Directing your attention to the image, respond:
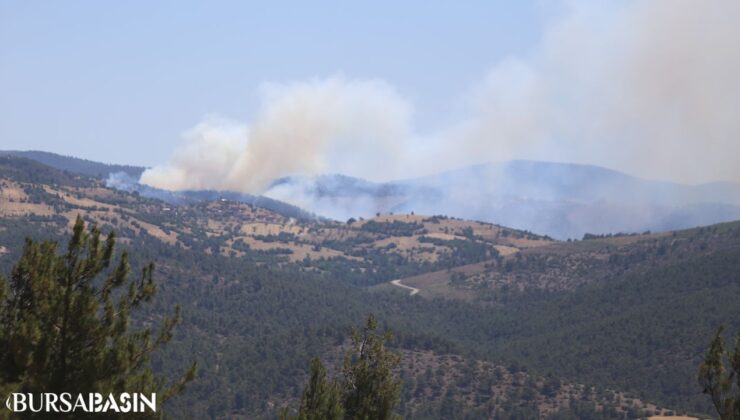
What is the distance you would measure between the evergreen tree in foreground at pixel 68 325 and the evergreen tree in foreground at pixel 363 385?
12.3 metres

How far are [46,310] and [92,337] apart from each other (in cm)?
218

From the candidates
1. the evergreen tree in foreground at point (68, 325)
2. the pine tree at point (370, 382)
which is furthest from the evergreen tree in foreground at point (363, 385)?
the evergreen tree in foreground at point (68, 325)

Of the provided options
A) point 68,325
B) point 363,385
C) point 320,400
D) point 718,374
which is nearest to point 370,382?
point 363,385

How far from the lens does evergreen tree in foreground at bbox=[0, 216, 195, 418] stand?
4025 cm

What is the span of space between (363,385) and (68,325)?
18.7m

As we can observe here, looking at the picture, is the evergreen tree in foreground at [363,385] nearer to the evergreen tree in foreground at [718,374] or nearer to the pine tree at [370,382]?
the pine tree at [370,382]

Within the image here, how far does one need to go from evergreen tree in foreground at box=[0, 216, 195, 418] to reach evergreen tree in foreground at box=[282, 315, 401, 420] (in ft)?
40.3

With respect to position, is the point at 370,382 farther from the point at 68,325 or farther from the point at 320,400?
the point at 68,325

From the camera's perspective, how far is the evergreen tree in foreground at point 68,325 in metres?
40.2

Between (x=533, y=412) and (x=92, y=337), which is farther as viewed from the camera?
(x=533, y=412)

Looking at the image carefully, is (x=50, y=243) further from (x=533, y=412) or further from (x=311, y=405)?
(x=533, y=412)

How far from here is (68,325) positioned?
137ft

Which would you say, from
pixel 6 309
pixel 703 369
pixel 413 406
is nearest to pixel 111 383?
pixel 6 309

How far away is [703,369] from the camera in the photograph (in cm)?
4672
